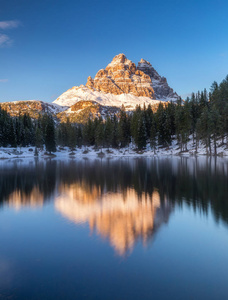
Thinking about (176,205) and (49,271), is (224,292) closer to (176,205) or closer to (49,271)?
(49,271)

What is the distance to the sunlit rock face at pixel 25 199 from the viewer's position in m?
18.3

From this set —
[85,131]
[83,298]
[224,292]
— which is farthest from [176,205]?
[85,131]

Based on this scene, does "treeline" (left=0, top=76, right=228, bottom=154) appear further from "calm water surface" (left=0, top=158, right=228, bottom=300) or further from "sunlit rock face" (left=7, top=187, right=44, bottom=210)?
"calm water surface" (left=0, top=158, right=228, bottom=300)

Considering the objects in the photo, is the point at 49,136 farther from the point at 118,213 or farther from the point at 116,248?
the point at 116,248

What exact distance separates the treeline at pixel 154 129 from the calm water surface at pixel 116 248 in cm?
6188

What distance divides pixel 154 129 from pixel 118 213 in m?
89.5

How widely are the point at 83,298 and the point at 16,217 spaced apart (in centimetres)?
993

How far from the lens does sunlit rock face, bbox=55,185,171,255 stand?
1148 cm

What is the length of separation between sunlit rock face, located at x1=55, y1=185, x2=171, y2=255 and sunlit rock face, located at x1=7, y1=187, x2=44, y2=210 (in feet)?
5.09

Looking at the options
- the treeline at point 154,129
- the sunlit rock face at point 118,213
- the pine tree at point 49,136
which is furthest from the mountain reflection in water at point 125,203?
the pine tree at point 49,136

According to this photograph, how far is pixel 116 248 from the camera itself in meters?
10.1

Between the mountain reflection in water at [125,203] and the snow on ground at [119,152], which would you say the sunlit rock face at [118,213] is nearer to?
the mountain reflection in water at [125,203]

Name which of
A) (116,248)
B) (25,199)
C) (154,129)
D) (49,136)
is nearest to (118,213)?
(116,248)

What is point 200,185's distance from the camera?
2431 cm
